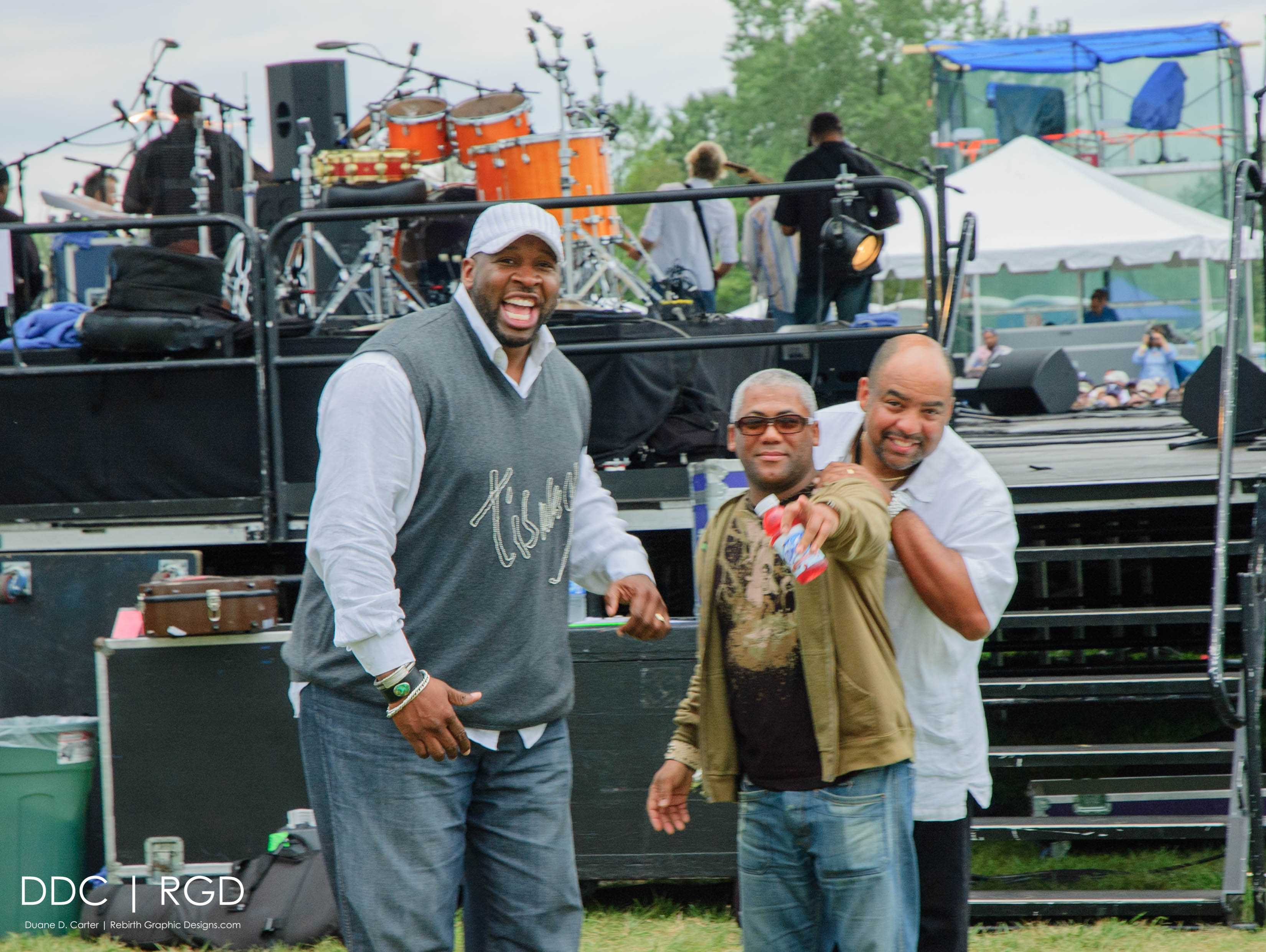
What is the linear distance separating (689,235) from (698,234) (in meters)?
0.09

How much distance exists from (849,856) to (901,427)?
916mm

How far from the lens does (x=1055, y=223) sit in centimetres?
1914

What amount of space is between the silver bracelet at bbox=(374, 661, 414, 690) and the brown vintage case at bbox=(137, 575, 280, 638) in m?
2.52

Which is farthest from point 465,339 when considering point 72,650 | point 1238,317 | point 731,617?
point 1238,317

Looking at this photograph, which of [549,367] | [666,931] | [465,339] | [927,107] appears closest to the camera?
[465,339]

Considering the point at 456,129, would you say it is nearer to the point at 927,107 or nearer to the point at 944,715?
the point at 944,715

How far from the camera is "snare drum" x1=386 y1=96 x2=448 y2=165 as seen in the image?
1012 cm

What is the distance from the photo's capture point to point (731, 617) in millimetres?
2861

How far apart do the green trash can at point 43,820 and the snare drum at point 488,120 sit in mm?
5763

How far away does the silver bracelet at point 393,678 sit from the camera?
8.36ft

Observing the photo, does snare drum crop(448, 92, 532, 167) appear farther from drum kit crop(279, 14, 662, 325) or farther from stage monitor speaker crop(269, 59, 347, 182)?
stage monitor speaker crop(269, 59, 347, 182)

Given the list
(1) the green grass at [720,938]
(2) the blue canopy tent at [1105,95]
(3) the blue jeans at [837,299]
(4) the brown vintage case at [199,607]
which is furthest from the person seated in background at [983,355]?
(4) the brown vintage case at [199,607]

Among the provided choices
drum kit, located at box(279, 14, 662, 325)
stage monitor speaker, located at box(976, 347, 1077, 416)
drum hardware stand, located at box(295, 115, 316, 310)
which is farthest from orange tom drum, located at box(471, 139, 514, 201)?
stage monitor speaker, located at box(976, 347, 1077, 416)

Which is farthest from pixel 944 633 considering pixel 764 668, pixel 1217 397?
pixel 1217 397
